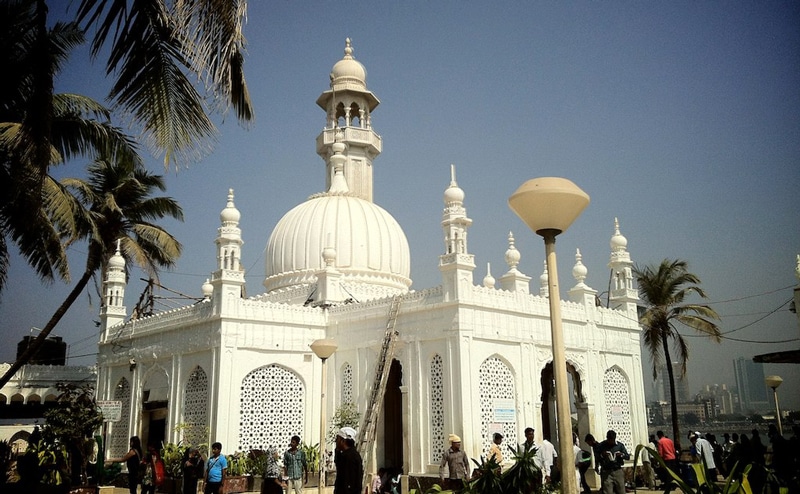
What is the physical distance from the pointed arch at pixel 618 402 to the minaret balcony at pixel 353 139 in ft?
46.6

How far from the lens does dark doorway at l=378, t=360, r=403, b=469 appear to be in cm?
2406

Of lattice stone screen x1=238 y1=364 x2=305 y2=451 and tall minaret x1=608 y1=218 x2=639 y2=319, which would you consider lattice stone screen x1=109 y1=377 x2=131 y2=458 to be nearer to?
lattice stone screen x1=238 y1=364 x2=305 y2=451

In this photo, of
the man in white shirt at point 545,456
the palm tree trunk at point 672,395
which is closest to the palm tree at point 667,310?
the palm tree trunk at point 672,395

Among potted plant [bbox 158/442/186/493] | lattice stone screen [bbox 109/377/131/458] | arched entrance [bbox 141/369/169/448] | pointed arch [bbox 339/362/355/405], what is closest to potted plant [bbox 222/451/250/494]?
potted plant [bbox 158/442/186/493]

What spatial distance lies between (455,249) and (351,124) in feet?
47.2

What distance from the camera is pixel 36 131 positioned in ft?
35.0

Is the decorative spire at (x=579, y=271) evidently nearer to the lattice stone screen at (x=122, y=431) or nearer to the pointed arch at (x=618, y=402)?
the pointed arch at (x=618, y=402)

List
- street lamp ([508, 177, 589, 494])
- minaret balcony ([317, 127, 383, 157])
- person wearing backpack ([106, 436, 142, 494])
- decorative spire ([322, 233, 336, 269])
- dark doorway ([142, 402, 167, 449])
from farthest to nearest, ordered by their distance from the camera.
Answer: minaret balcony ([317, 127, 383, 157]) → decorative spire ([322, 233, 336, 269]) → dark doorway ([142, 402, 167, 449]) → person wearing backpack ([106, 436, 142, 494]) → street lamp ([508, 177, 589, 494])

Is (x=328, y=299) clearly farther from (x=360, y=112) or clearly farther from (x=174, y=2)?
(x=174, y=2)

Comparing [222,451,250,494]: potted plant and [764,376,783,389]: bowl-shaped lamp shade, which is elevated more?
[764,376,783,389]: bowl-shaped lamp shade

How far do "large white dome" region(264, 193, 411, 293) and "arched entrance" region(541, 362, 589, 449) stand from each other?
620cm

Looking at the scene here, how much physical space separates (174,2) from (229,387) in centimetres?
1377

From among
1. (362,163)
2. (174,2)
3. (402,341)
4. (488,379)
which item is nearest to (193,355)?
(402,341)

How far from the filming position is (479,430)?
19109 mm
